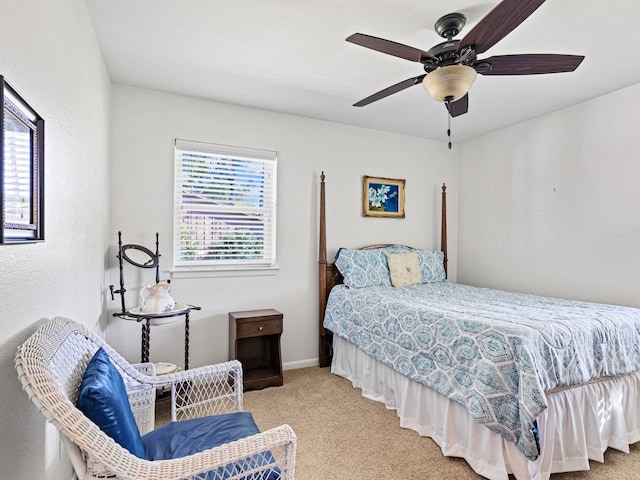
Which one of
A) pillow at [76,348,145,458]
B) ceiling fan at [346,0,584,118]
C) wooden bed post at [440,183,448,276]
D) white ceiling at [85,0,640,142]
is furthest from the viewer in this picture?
wooden bed post at [440,183,448,276]

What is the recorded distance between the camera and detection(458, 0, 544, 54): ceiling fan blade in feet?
4.72

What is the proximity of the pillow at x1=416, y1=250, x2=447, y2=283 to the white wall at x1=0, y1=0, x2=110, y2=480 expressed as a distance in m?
3.13

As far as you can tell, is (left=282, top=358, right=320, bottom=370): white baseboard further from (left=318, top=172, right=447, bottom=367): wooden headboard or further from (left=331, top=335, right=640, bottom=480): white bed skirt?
(left=331, top=335, right=640, bottom=480): white bed skirt

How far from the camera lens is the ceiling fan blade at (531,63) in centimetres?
182

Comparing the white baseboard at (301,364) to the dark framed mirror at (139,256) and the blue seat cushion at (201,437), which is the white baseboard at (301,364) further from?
the blue seat cushion at (201,437)

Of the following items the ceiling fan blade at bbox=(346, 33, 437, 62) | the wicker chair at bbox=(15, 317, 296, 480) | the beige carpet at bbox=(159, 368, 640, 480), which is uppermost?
the ceiling fan blade at bbox=(346, 33, 437, 62)

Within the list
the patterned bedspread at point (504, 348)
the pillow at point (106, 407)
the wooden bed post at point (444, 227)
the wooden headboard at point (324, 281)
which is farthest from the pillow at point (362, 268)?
the pillow at point (106, 407)

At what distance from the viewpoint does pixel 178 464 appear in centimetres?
106

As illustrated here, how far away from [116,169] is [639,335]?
158 inches

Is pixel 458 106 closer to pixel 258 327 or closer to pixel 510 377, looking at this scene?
pixel 510 377

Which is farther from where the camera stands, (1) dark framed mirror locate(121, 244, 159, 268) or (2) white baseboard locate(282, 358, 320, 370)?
(2) white baseboard locate(282, 358, 320, 370)

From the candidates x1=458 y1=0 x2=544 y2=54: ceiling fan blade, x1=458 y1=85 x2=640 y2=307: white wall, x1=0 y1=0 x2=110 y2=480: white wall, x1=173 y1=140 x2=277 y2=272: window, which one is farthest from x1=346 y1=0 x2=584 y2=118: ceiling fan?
x1=173 y1=140 x2=277 y2=272: window

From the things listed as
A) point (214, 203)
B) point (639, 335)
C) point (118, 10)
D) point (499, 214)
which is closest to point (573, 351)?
point (639, 335)

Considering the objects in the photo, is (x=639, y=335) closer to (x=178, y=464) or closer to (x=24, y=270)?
(x=178, y=464)
